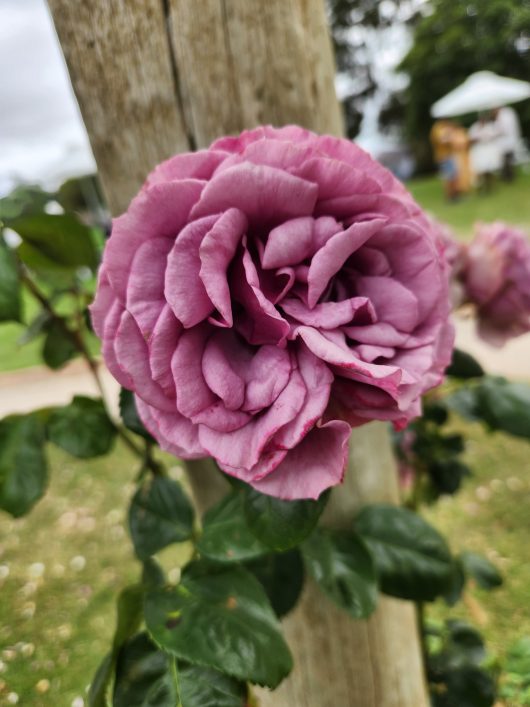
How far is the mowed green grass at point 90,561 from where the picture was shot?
0.68 m

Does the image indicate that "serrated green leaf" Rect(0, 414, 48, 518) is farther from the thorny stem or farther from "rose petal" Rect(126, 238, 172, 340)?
"rose petal" Rect(126, 238, 172, 340)

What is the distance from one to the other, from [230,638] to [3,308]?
0.42m

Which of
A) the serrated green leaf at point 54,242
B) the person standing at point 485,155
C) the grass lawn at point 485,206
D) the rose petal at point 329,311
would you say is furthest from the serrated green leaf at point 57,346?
the person standing at point 485,155

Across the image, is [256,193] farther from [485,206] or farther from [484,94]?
[484,94]

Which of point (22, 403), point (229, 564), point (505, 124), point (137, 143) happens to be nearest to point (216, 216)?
point (137, 143)

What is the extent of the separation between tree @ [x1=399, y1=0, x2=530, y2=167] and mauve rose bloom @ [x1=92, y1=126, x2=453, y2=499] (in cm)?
1501

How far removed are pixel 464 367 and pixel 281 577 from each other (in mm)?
417

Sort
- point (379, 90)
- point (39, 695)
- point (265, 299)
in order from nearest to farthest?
point (265, 299)
point (39, 695)
point (379, 90)

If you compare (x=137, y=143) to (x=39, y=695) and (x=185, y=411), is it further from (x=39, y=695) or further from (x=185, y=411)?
(x=39, y=695)

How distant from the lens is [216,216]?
0.43m

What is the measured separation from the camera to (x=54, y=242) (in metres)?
0.67

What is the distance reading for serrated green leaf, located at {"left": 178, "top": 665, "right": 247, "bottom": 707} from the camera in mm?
541

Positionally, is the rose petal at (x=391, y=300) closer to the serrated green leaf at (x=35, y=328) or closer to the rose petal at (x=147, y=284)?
the rose petal at (x=147, y=284)

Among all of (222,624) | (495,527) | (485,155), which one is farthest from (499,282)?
(485,155)
